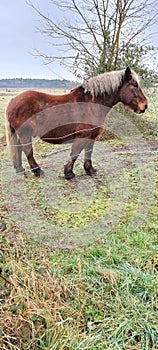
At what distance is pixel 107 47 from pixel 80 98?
3.82 meters

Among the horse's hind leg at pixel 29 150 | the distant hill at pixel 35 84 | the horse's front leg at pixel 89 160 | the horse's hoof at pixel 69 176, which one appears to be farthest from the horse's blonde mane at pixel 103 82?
the distant hill at pixel 35 84

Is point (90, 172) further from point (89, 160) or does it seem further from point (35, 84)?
point (35, 84)

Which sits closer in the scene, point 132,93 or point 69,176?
point 132,93

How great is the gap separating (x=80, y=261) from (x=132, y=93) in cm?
235

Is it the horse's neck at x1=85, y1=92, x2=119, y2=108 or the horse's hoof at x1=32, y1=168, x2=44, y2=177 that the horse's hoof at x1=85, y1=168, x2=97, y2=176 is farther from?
the horse's neck at x1=85, y1=92, x2=119, y2=108

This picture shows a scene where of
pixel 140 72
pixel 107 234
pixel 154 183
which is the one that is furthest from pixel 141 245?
pixel 140 72

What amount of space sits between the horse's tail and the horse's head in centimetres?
146

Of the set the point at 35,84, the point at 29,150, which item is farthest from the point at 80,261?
the point at 35,84

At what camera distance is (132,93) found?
3799mm

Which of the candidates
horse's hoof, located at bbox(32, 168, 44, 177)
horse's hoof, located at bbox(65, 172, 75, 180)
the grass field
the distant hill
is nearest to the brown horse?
horse's hoof, located at bbox(65, 172, 75, 180)

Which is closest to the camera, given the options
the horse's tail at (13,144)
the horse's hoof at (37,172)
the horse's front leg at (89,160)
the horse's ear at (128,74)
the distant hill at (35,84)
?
the horse's ear at (128,74)

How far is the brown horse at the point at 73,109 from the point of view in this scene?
3662mm

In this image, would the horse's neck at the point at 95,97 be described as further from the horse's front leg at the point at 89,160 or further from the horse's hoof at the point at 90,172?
the horse's hoof at the point at 90,172

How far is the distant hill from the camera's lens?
6.60 metres
